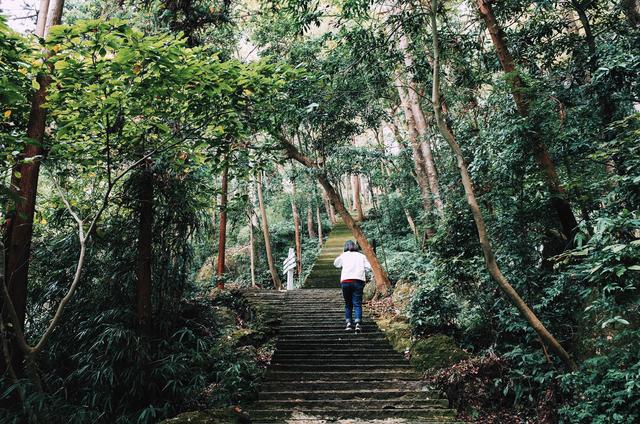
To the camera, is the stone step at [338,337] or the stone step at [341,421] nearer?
the stone step at [341,421]

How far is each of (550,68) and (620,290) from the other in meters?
4.02

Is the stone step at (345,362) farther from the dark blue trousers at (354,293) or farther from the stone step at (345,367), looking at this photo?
the dark blue trousers at (354,293)

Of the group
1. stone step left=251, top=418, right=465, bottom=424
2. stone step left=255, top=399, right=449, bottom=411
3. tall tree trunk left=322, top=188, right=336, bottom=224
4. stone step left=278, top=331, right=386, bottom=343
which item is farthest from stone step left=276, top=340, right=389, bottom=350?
tall tree trunk left=322, top=188, right=336, bottom=224

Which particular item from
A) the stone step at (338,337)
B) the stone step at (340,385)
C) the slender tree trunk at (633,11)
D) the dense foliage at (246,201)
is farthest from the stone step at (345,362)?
the slender tree trunk at (633,11)

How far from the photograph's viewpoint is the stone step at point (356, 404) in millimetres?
5262

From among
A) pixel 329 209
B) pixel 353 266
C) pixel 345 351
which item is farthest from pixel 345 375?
pixel 329 209

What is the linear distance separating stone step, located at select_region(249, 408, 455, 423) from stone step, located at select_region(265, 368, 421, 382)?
3.46ft

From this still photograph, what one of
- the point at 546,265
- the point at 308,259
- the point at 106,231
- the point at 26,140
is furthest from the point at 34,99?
the point at 308,259

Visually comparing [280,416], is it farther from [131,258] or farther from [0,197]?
[0,197]

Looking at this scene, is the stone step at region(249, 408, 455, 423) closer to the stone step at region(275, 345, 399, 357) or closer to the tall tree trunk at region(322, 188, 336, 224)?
the stone step at region(275, 345, 399, 357)

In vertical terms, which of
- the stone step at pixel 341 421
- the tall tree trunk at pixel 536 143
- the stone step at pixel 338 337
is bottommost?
the stone step at pixel 341 421

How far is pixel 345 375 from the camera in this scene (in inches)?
246

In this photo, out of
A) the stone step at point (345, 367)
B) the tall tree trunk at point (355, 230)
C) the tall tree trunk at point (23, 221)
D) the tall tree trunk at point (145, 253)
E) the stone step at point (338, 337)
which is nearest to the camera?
the tall tree trunk at point (23, 221)

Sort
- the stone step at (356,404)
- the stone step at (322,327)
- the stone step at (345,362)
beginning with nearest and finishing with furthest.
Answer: the stone step at (356,404) → the stone step at (345,362) → the stone step at (322,327)
